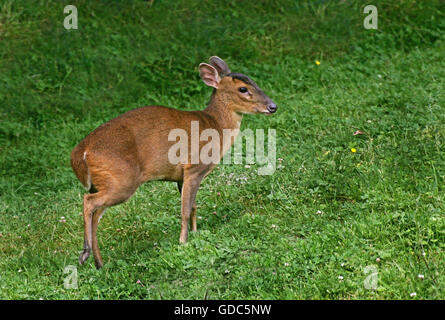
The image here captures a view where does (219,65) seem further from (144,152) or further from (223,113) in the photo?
(144,152)

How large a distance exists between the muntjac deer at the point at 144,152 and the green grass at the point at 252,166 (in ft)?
1.35

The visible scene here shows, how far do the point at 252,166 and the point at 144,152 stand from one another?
2051 mm

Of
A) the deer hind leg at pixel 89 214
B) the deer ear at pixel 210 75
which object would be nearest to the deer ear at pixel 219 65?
the deer ear at pixel 210 75

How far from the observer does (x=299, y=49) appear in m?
11.0

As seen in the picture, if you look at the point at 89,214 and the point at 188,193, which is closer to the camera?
the point at 89,214

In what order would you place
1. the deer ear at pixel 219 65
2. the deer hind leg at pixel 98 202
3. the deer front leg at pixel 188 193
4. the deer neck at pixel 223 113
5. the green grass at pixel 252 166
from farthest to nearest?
the deer ear at pixel 219 65, the deer neck at pixel 223 113, the deer front leg at pixel 188 193, the deer hind leg at pixel 98 202, the green grass at pixel 252 166

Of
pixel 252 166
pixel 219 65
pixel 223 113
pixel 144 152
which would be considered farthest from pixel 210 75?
pixel 252 166

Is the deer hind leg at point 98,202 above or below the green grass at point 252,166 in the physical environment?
above

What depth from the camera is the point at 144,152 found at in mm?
5980

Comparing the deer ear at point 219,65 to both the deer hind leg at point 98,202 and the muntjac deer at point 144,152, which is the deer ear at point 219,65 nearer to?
the muntjac deer at point 144,152

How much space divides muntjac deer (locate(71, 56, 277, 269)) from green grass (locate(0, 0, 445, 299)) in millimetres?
412

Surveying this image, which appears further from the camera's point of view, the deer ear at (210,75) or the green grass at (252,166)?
the deer ear at (210,75)

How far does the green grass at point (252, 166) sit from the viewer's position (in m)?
5.34

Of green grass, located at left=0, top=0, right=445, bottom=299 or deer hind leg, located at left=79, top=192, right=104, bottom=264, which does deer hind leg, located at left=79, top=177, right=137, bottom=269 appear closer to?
deer hind leg, located at left=79, top=192, right=104, bottom=264
